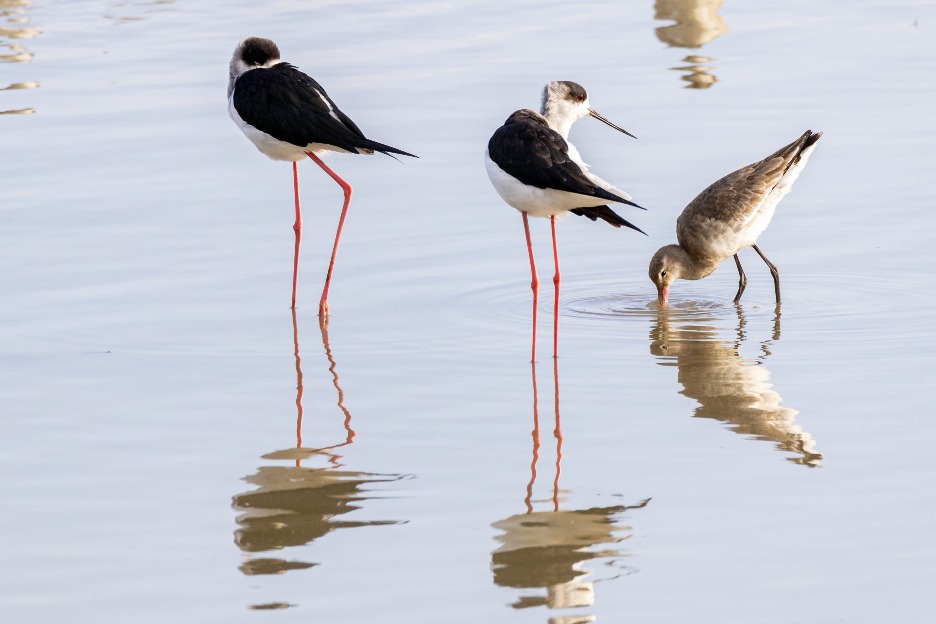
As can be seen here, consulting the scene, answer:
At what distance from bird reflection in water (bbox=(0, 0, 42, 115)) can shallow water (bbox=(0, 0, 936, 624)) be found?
0.18m

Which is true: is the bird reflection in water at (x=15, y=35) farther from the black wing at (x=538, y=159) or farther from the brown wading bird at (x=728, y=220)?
the black wing at (x=538, y=159)

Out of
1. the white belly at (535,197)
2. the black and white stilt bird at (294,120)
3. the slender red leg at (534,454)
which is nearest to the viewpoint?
the slender red leg at (534,454)

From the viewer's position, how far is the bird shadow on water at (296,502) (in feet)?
18.0

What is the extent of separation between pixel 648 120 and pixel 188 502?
755 centimetres

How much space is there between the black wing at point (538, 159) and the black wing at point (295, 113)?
89cm

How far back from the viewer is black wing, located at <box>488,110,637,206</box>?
744cm

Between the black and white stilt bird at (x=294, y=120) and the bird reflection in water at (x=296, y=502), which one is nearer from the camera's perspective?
the bird reflection in water at (x=296, y=502)

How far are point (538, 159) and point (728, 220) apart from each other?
200cm

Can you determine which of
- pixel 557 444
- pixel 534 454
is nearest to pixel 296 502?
pixel 534 454

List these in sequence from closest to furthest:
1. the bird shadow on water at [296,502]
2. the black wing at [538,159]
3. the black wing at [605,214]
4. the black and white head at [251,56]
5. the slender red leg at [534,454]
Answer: the bird shadow on water at [296,502] → the slender red leg at [534,454] → the black wing at [538,159] → the black wing at [605,214] → the black and white head at [251,56]

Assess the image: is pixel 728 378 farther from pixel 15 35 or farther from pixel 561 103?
pixel 15 35

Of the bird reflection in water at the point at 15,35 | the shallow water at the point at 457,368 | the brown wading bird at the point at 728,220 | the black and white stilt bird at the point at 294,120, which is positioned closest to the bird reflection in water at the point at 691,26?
the shallow water at the point at 457,368

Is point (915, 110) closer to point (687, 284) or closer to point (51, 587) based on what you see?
point (687, 284)

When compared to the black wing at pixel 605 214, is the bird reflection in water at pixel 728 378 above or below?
below
